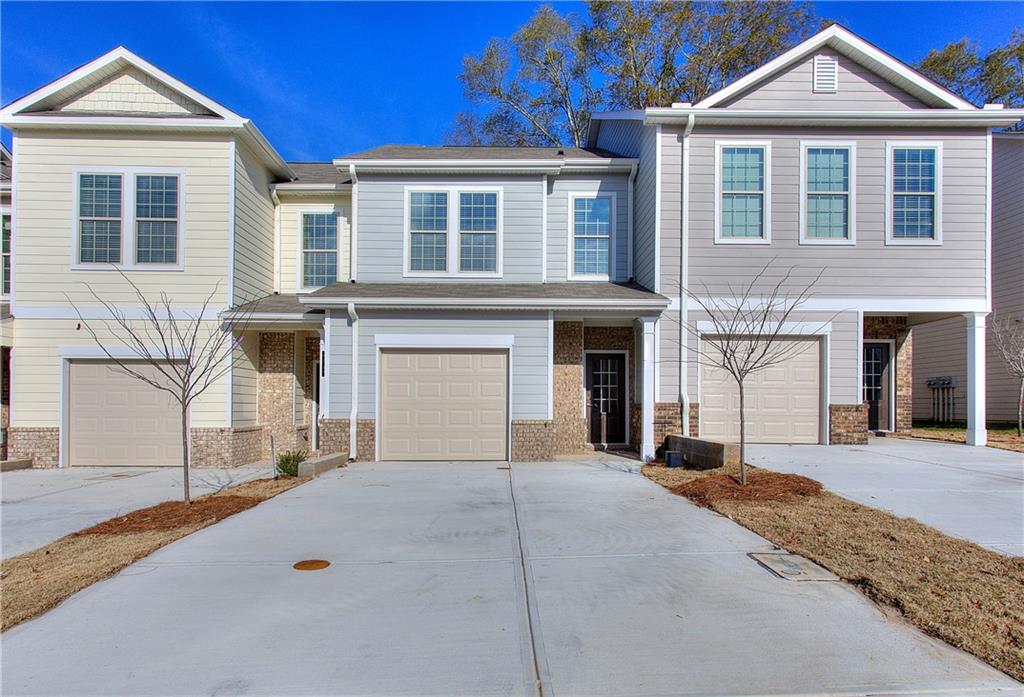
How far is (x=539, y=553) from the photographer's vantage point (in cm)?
530

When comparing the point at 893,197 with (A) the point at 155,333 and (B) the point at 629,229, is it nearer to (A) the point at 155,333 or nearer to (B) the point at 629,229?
(B) the point at 629,229

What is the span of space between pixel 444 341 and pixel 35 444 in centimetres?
815

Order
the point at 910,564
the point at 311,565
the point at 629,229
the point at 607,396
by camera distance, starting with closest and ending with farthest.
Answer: the point at 910,564
the point at 311,565
the point at 629,229
the point at 607,396

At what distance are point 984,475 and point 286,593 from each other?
9.70m

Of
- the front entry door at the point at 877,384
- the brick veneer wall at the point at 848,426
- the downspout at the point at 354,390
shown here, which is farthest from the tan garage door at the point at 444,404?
the front entry door at the point at 877,384

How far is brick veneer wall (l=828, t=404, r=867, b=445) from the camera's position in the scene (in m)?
11.7

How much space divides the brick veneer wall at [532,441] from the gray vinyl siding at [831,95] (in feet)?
24.6

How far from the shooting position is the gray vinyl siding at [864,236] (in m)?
11.7

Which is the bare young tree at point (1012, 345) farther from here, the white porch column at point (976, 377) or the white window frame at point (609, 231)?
the white window frame at point (609, 231)

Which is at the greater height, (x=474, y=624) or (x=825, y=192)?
(x=825, y=192)

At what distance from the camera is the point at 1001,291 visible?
53.0 feet

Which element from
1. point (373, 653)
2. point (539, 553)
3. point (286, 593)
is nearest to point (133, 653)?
point (286, 593)

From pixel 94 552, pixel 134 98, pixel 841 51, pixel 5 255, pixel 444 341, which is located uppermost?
pixel 841 51

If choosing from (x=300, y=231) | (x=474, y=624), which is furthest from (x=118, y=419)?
(x=474, y=624)
